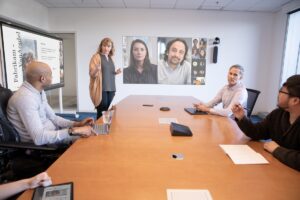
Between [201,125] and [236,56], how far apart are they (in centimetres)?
388

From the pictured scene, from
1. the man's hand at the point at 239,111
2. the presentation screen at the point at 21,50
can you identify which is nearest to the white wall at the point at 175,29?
the presentation screen at the point at 21,50

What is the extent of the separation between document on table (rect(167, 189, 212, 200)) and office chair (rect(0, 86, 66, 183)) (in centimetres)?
87

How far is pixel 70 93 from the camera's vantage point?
7512mm

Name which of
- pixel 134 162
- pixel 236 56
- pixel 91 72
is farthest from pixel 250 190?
pixel 236 56

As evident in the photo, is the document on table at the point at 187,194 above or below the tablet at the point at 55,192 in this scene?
below

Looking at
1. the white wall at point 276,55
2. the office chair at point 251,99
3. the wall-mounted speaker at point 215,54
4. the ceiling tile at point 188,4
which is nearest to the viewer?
the office chair at point 251,99

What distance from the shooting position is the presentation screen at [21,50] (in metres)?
2.89

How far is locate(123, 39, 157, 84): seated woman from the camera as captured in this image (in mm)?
4934

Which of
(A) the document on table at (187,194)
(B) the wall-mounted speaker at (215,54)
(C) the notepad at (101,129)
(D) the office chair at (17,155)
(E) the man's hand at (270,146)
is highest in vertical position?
(B) the wall-mounted speaker at (215,54)

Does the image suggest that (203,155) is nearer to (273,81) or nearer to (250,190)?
(250,190)

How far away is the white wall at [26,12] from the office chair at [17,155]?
9.23ft

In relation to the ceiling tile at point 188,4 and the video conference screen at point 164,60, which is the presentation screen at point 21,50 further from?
the ceiling tile at point 188,4

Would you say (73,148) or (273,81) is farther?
(273,81)

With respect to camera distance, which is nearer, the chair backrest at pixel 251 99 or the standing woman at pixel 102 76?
the chair backrest at pixel 251 99
